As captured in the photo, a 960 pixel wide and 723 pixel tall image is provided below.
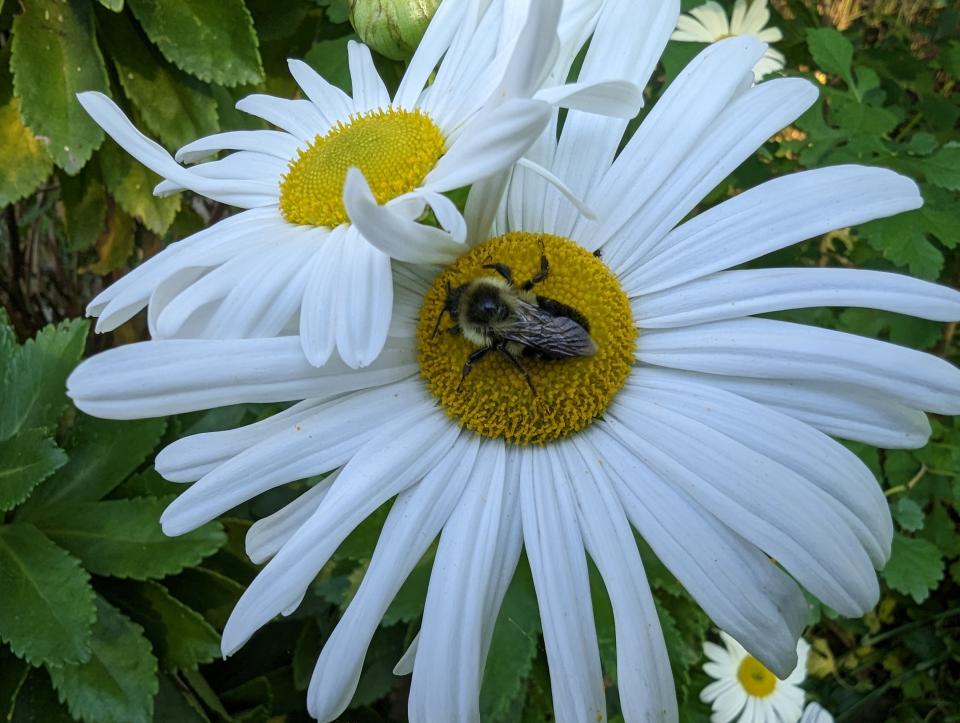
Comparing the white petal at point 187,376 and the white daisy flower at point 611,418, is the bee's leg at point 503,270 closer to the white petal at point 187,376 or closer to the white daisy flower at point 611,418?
the white daisy flower at point 611,418

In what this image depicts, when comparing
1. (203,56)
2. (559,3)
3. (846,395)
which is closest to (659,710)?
(846,395)

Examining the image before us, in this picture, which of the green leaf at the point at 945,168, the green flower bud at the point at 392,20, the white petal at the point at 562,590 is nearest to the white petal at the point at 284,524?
the white petal at the point at 562,590

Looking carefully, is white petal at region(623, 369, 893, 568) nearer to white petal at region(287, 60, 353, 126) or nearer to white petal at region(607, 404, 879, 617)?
white petal at region(607, 404, 879, 617)

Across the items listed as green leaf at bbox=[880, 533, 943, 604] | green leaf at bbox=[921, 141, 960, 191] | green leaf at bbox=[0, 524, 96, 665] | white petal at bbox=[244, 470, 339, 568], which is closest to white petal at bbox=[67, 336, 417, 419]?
white petal at bbox=[244, 470, 339, 568]

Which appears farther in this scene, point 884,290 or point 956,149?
point 956,149

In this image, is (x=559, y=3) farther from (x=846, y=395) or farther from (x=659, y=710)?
(x=659, y=710)

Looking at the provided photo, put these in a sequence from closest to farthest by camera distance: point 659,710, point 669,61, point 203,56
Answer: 1. point 659,710
2. point 669,61
3. point 203,56
